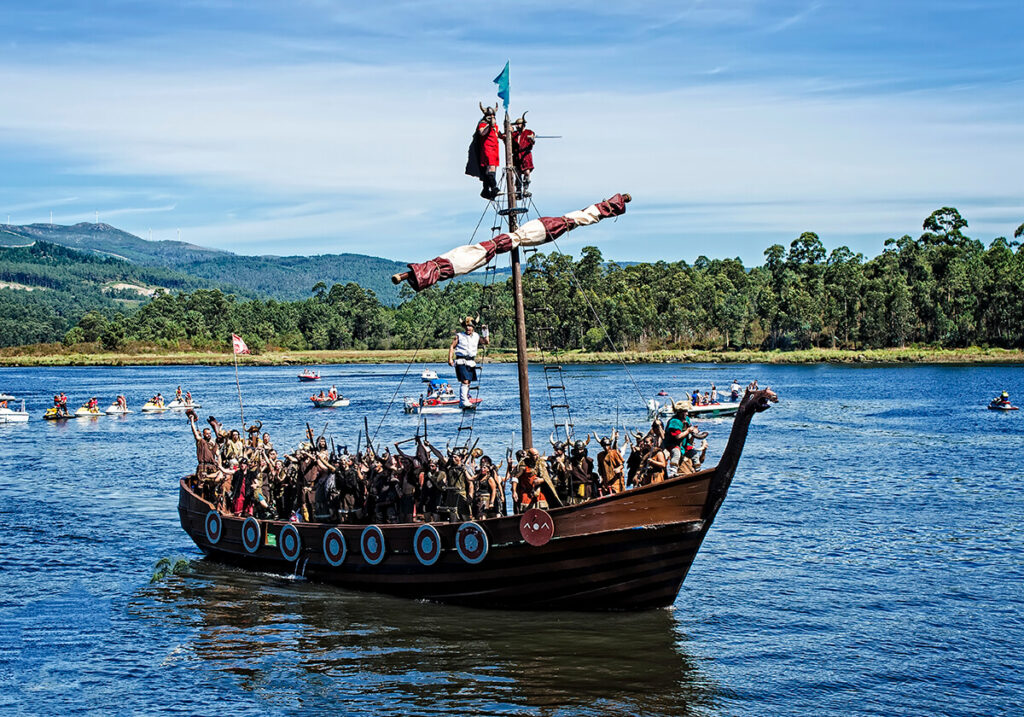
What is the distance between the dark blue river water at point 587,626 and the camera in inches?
628

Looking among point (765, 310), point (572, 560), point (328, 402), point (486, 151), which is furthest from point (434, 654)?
point (765, 310)

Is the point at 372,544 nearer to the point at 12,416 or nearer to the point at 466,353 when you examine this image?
the point at 466,353

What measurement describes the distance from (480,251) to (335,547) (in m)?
6.67

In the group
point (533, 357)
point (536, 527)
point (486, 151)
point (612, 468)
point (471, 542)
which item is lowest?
point (471, 542)

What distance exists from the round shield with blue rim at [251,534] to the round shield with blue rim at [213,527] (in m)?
1.03

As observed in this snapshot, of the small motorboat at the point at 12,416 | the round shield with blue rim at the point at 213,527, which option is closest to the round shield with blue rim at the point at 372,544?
the round shield with blue rim at the point at 213,527

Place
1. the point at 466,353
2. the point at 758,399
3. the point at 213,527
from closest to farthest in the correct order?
the point at 758,399, the point at 466,353, the point at 213,527

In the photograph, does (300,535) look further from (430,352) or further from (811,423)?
(430,352)

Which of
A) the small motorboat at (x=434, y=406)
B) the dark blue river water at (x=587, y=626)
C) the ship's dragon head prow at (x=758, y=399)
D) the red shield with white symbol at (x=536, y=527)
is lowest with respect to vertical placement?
the dark blue river water at (x=587, y=626)

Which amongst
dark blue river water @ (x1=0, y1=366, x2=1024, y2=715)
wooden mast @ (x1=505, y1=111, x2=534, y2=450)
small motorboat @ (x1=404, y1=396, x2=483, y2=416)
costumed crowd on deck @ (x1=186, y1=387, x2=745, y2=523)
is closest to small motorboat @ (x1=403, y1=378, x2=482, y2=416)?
small motorboat @ (x1=404, y1=396, x2=483, y2=416)

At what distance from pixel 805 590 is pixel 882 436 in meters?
32.1

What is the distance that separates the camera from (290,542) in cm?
2100

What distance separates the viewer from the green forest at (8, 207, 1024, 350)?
12850cm

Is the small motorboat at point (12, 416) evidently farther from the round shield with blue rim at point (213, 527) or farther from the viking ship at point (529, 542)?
the viking ship at point (529, 542)
